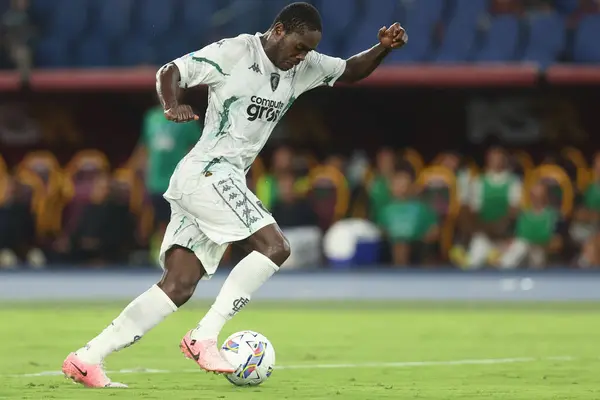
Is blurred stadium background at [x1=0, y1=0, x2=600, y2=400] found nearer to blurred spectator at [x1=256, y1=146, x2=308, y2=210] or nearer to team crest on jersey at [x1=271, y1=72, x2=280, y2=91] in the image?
blurred spectator at [x1=256, y1=146, x2=308, y2=210]

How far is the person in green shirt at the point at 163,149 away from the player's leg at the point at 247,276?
27.0ft

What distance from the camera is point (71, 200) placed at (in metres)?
17.5

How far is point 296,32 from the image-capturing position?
6.58 m

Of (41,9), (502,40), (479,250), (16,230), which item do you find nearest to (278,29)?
(479,250)

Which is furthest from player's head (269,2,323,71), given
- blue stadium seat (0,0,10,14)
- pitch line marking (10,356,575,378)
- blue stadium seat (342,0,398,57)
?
blue stadium seat (0,0,10,14)

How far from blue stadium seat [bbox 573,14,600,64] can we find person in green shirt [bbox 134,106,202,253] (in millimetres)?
5236

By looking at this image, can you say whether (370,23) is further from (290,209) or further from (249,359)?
(249,359)

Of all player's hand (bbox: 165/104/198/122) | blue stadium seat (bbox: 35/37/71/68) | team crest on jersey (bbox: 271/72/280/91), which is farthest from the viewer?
blue stadium seat (bbox: 35/37/71/68)

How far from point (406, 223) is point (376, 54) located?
28.6 ft

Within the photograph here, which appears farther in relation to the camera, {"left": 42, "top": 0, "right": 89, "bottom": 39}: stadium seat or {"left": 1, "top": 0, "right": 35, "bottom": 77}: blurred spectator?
{"left": 42, "top": 0, "right": 89, "bottom": 39}: stadium seat

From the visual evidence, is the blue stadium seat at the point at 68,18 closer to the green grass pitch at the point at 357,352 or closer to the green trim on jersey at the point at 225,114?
the green grass pitch at the point at 357,352

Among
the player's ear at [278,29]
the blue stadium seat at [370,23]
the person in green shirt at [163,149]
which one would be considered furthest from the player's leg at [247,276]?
the blue stadium seat at [370,23]

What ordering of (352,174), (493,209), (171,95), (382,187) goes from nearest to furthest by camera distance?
(171,95)
(493,209)
(382,187)
(352,174)

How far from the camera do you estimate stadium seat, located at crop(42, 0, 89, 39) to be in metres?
18.5
